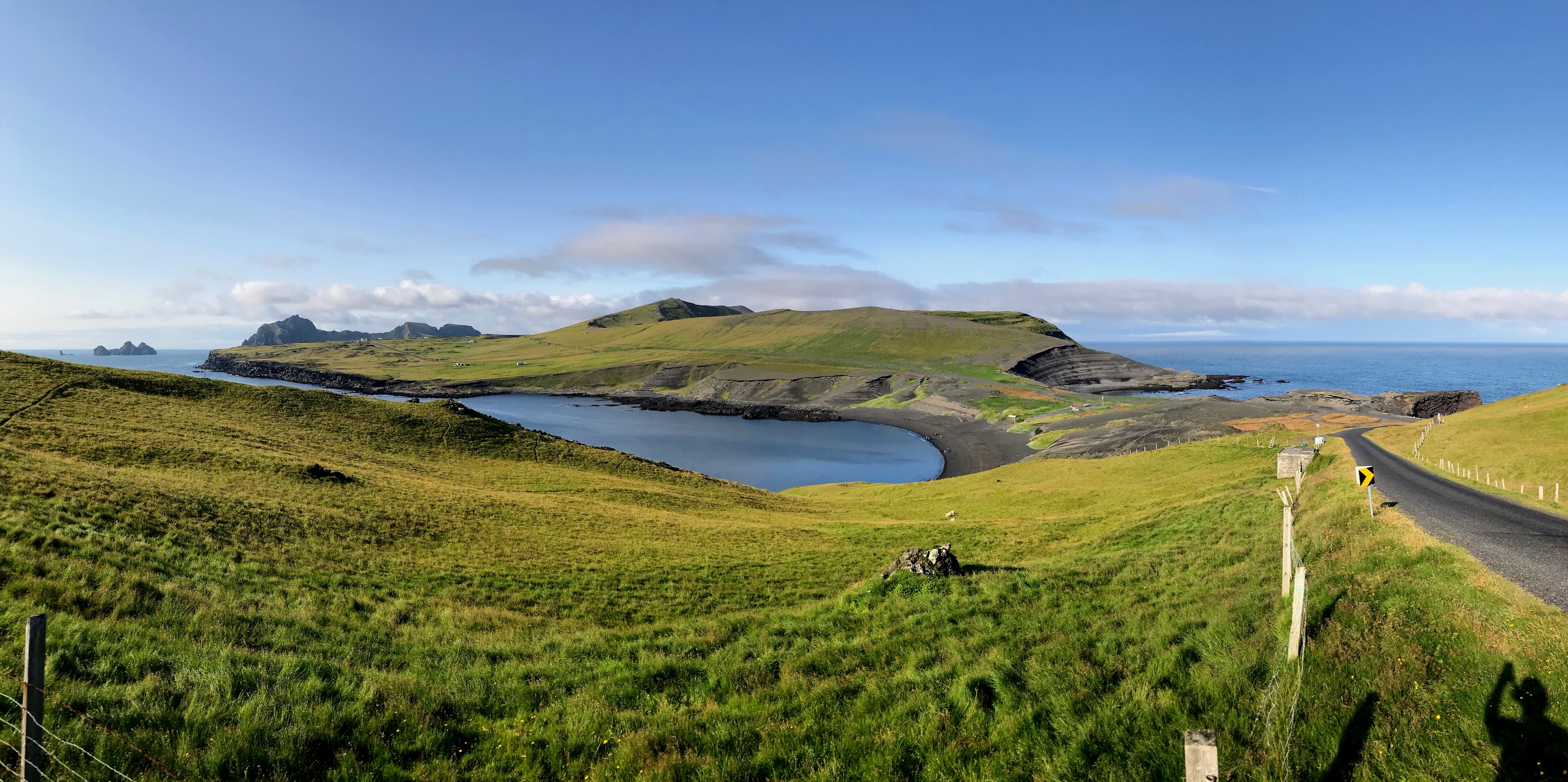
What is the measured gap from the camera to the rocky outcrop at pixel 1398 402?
392 ft

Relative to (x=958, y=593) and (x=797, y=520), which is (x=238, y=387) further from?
(x=958, y=593)

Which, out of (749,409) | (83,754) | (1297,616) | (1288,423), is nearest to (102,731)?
(83,754)

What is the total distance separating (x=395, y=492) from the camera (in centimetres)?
3259

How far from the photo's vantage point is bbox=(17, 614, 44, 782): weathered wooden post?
6008 mm

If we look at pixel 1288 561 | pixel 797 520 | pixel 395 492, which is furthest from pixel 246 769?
pixel 797 520

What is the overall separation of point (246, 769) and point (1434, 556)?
2146cm

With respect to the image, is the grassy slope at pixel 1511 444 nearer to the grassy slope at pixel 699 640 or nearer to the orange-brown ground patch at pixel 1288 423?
the grassy slope at pixel 699 640

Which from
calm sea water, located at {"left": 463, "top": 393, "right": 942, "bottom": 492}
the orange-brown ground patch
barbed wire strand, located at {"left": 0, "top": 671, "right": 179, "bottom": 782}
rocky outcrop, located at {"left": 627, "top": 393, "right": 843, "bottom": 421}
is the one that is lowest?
calm sea water, located at {"left": 463, "top": 393, "right": 942, "bottom": 492}

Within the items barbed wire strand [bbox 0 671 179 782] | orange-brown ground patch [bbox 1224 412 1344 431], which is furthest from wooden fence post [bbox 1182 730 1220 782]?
orange-brown ground patch [bbox 1224 412 1344 431]

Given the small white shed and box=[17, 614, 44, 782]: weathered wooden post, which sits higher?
box=[17, 614, 44, 782]: weathered wooden post

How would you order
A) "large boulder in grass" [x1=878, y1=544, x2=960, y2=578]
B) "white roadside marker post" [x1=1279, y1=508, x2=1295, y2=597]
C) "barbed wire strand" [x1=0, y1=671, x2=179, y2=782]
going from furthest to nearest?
"large boulder in grass" [x1=878, y1=544, x2=960, y2=578] → "white roadside marker post" [x1=1279, y1=508, x2=1295, y2=597] → "barbed wire strand" [x1=0, y1=671, x2=179, y2=782]

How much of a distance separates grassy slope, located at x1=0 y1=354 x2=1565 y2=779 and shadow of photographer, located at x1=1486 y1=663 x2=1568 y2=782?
0.18 m

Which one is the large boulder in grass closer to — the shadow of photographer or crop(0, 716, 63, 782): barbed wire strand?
the shadow of photographer

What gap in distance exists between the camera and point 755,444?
13175 centimetres
